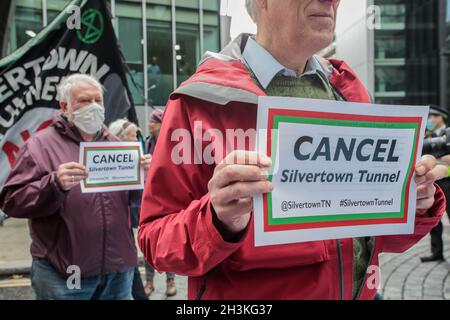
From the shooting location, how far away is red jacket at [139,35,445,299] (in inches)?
43.1

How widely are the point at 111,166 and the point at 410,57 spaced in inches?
550

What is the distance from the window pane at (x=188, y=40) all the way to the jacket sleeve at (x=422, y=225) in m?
2.96

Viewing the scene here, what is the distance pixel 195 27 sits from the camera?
5.47 metres

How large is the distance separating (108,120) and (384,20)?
42.9ft

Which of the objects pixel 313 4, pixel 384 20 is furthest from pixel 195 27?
pixel 384 20

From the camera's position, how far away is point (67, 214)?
7.77ft

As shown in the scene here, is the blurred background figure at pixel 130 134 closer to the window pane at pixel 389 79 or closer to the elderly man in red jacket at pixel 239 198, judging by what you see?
the elderly man in red jacket at pixel 239 198

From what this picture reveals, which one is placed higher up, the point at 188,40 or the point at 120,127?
the point at 188,40

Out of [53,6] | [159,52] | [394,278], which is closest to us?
[394,278]

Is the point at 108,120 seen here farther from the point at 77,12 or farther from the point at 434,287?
the point at 434,287

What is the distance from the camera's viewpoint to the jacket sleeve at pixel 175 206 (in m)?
1.05

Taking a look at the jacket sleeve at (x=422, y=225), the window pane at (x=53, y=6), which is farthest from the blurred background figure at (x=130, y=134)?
the window pane at (x=53, y=6)

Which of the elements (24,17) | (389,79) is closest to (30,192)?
(24,17)

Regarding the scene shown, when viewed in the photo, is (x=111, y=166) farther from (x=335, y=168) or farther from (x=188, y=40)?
(x=188, y=40)
